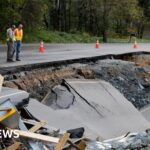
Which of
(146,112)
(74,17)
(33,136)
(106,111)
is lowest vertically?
(74,17)

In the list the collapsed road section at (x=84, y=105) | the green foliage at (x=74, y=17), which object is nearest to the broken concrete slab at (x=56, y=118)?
the collapsed road section at (x=84, y=105)

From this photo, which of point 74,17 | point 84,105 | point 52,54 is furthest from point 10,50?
point 74,17

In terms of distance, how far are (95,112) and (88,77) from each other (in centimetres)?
422

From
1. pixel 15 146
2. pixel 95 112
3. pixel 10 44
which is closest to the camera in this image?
pixel 15 146

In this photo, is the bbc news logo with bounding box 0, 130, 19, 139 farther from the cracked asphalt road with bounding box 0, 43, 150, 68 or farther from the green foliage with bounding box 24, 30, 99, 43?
the green foliage with bounding box 24, 30, 99, 43

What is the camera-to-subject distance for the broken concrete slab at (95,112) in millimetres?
13648

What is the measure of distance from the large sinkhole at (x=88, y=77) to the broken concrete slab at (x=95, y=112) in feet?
1.43

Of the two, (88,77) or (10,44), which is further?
(10,44)

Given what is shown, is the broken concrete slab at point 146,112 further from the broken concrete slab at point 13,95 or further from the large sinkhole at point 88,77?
the broken concrete slab at point 13,95

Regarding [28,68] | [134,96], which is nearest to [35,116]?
[28,68]

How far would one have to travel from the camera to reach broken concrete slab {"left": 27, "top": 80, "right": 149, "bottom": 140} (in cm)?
1365

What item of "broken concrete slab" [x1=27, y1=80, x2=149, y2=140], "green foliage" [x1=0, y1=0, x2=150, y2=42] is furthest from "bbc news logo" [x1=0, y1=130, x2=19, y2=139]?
"green foliage" [x1=0, y1=0, x2=150, y2=42]

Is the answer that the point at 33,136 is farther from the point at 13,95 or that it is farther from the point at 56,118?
the point at 56,118

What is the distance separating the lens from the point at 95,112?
15664 millimetres
